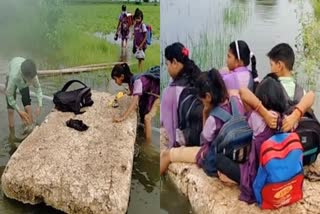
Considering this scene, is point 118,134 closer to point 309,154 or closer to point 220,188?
point 220,188

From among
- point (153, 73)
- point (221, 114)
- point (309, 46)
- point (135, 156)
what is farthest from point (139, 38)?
point (135, 156)

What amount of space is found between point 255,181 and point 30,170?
1015 mm

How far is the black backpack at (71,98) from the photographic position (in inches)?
100

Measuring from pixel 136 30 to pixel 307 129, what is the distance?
77 cm

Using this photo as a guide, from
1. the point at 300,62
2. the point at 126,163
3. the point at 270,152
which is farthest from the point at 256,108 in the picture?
the point at 126,163

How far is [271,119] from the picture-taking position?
2.08 meters

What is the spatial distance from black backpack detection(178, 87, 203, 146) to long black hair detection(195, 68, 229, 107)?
0.11 ft

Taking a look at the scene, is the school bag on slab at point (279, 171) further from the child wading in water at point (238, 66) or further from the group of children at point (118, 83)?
the group of children at point (118, 83)

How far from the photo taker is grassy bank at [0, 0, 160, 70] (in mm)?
2178

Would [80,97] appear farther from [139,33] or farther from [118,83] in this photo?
[139,33]

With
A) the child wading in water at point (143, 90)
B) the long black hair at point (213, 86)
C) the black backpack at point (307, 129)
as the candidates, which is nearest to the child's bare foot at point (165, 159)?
the child wading in water at point (143, 90)

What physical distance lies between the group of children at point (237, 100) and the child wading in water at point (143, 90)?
17 centimetres

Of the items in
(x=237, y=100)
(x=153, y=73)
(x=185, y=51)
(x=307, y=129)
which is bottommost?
(x=307, y=129)

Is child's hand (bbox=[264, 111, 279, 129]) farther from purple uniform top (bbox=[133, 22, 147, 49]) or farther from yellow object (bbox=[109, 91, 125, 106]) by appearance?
yellow object (bbox=[109, 91, 125, 106])
